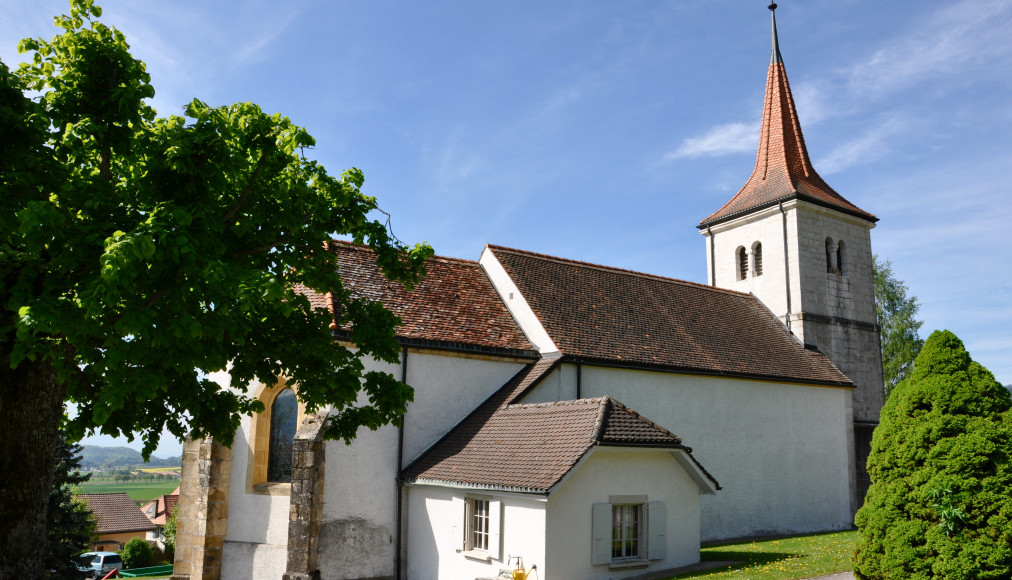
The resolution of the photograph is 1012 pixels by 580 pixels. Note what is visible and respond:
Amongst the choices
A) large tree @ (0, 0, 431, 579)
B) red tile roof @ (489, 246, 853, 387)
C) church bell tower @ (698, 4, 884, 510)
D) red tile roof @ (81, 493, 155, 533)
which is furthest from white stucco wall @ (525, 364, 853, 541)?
red tile roof @ (81, 493, 155, 533)

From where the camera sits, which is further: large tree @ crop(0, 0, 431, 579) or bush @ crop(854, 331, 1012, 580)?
bush @ crop(854, 331, 1012, 580)

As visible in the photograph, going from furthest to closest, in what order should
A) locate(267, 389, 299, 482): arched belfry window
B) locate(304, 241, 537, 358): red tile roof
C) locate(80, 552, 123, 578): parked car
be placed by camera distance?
locate(80, 552, 123, 578): parked car, locate(304, 241, 537, 358): red tile roof, locate(267, 389, 299, 482): arched belfry window

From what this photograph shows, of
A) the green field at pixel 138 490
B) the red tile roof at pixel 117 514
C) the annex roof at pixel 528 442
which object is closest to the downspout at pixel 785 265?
the annex roof at pixel 528 442

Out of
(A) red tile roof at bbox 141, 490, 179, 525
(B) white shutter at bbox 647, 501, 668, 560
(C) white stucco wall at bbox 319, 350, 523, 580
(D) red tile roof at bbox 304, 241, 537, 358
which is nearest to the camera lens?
(B) white shutter at bbox 647, 501, 668, 560

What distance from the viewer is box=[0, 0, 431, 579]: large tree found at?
8031mm

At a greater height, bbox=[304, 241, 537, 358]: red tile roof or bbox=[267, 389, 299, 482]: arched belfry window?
bbox=[304, 241, 537, 358]: red tile roof

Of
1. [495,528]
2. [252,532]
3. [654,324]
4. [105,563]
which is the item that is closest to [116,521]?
[105,563]

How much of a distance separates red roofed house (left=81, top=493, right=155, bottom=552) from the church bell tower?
175 feet

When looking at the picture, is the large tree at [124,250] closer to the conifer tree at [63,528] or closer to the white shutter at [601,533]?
the white shutter at [601,533]

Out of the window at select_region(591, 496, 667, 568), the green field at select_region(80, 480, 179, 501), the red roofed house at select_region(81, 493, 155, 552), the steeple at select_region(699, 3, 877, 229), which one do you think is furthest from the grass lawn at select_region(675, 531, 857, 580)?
the green field at select_region(80, 480, 179, 501)

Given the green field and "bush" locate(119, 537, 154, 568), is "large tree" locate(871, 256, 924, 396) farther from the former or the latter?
the green field

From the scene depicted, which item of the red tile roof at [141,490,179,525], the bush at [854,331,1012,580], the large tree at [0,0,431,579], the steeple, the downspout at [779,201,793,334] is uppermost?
the steeple

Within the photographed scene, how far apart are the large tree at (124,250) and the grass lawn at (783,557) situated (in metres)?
8.82

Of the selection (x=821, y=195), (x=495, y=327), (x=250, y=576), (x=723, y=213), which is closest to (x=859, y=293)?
(x=821, y=195)
